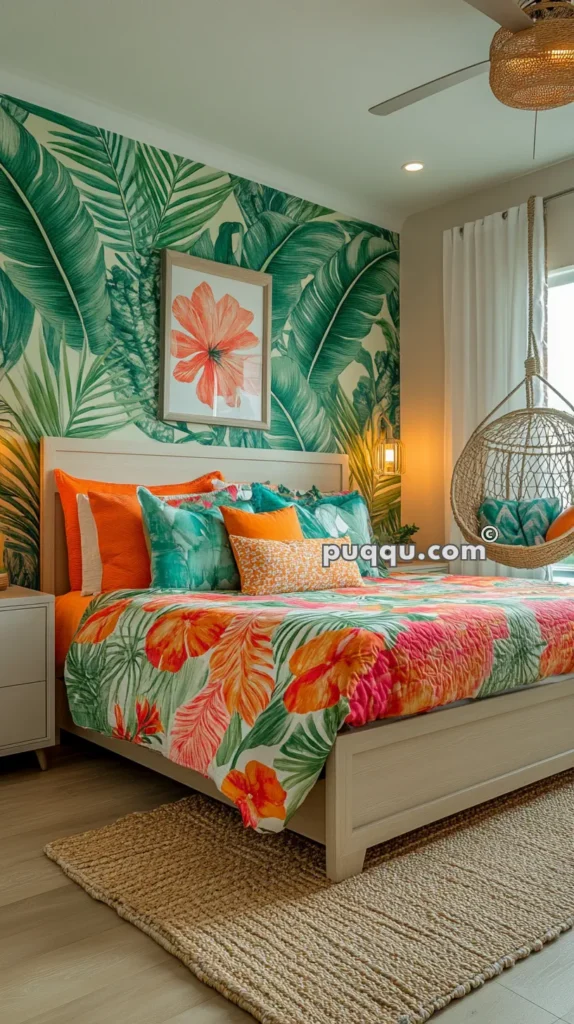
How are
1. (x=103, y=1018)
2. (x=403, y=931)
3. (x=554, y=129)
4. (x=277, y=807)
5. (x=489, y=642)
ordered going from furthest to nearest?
(x=554, y=129) → (x=489, y=642) → (x=277, y=807) → (x=403, y=931) → (x=103, y=1018)

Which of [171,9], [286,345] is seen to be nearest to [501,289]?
[286,345]

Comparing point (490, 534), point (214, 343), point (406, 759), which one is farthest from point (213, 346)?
point (406, 759)

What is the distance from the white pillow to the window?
7.88 ft

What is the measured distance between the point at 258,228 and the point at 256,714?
299 centimetres

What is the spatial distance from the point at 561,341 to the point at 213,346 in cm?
186

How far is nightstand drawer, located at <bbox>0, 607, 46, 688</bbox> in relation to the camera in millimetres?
2760

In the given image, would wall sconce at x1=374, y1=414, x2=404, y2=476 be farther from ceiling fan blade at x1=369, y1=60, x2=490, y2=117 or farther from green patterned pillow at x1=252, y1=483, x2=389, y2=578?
ceiling fan blade at x1=369, y1=60, x2=490, y2=117

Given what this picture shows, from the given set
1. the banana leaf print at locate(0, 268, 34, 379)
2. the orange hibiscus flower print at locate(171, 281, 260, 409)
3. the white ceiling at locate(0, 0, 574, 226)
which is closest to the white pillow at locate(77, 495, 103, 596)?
the banana leaf print at locate(0, 268, 34, 379)

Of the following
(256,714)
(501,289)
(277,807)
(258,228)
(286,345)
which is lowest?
(277,807)

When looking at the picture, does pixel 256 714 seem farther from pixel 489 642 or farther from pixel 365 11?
pixel 365 11

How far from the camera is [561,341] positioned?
427 centimetres

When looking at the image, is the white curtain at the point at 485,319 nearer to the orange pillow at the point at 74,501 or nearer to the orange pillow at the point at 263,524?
the orange pillow at the point at 263,524

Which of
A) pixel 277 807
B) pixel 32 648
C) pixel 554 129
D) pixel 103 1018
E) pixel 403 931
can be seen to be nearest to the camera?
pixel 103 1018

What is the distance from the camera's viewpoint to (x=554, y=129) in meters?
3.78
